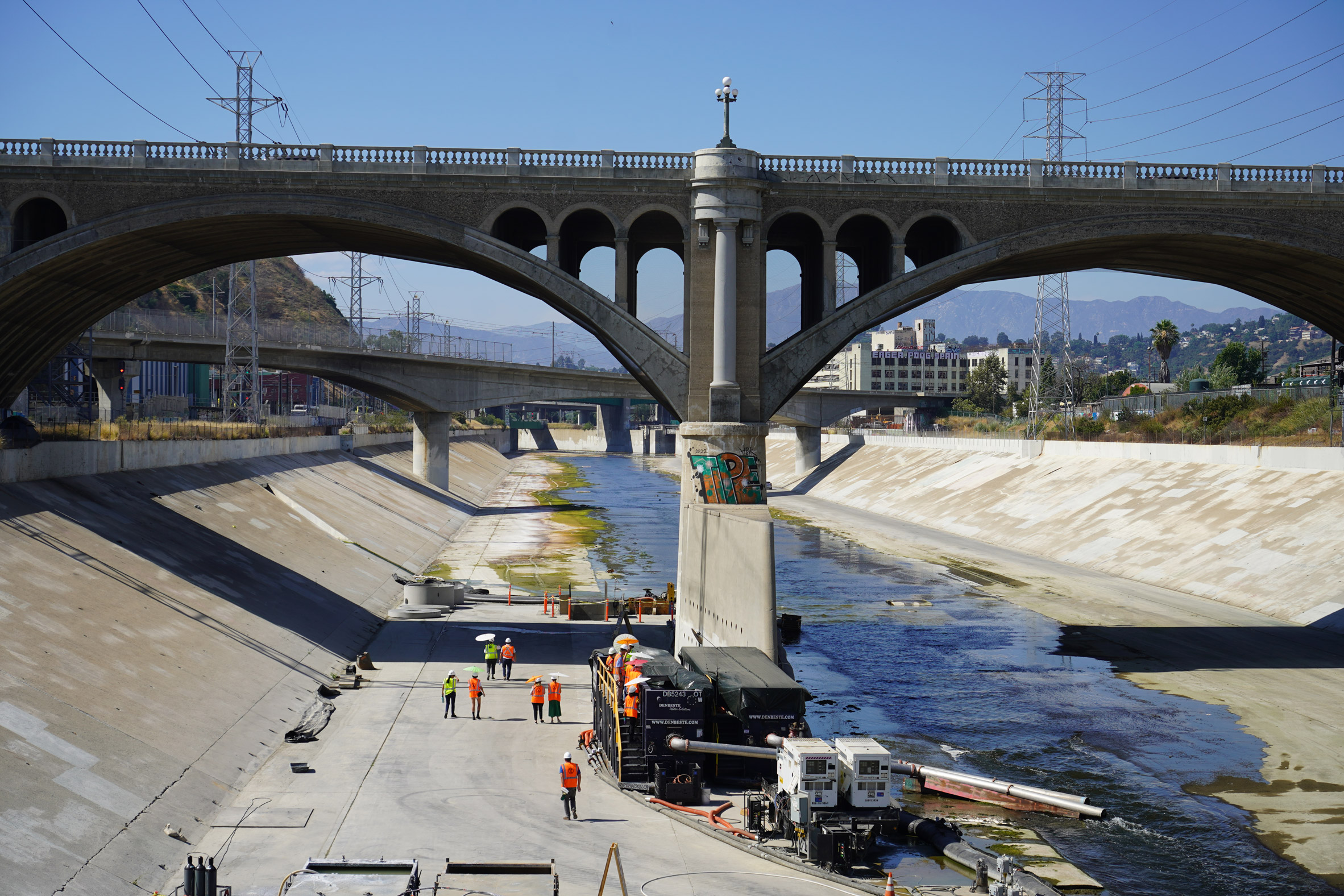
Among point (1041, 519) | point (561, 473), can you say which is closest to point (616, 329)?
point (1041, 519)

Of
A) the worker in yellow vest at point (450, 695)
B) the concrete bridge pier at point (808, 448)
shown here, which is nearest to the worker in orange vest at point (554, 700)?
the worker in yellow vest at point (450, 695)

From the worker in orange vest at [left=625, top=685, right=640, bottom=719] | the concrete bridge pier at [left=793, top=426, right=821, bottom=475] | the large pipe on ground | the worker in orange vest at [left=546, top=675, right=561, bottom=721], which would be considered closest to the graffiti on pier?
the worker in orange vest at [left=546, top=675, right=561, bottom=721]

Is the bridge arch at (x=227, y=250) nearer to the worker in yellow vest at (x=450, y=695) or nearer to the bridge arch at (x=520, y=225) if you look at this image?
the bridge arch at (x=520, y=225)

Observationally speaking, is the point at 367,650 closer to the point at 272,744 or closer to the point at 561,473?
the point at 272,744

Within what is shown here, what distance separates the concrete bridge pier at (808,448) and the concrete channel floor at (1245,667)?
3325 inches

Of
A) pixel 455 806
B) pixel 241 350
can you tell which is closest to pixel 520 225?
pixel 455 806

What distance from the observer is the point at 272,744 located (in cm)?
2920

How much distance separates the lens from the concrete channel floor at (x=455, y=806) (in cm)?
2155

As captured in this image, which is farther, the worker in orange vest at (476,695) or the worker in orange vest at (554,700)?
the worker in orange vest at (476,695)

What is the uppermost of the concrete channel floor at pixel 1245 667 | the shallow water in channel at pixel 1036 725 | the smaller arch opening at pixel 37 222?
the smaller arch opening at pixel 37 222

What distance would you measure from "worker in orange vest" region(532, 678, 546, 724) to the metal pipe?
6430mm

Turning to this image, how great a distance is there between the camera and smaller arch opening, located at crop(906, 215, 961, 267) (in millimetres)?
46250

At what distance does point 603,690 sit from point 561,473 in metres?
159

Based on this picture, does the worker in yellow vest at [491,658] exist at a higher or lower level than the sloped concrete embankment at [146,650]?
lower
